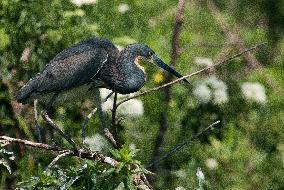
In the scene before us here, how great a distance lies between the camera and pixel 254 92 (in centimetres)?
495

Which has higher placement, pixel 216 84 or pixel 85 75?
pixel 85 75

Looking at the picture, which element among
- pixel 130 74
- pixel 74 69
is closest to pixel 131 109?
pixel 74 69

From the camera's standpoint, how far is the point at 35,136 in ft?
15.8

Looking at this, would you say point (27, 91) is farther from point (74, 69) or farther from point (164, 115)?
point (164, 115)

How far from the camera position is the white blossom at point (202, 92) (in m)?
4.72

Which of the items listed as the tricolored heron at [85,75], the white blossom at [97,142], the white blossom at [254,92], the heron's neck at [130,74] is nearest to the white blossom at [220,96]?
the white blossom at [254,92]

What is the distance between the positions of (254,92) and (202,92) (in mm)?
379

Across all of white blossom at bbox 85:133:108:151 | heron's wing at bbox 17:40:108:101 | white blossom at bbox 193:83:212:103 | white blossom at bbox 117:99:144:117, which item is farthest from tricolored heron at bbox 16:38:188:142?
white blossom at bbox 193:83:212:103

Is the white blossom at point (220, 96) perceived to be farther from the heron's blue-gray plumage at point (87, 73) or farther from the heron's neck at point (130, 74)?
the heron's neck at point (130, 74)

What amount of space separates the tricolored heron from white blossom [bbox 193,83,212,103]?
1.47m

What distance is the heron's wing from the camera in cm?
323

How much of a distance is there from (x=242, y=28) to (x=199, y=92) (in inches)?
104

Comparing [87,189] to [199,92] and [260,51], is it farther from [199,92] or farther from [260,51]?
[260,51]

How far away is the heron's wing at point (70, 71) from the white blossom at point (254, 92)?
1831 mm
